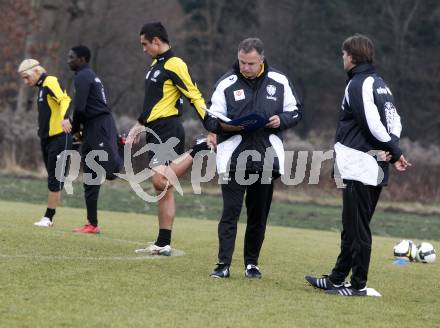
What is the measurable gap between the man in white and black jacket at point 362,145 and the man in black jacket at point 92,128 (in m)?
4.98

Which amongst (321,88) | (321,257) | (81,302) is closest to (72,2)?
(321,88)

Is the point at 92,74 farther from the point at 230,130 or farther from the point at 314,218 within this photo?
the point at 314,218

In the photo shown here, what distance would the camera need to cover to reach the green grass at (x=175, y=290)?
7.09 metres

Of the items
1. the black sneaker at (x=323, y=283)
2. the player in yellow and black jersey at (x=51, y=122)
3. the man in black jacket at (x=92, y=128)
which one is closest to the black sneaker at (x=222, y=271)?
the black sneaker at (x=323, y=283)

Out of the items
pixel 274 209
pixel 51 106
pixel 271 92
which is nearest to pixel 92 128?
pixel 51 106

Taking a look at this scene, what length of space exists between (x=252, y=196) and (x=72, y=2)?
36378 millimetres

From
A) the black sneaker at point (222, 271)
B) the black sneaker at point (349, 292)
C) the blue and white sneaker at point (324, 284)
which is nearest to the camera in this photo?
the black sneaker at point (349, 292)

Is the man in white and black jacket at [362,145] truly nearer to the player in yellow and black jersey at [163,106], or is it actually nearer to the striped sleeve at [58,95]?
the player in yellow and black jersey at [163,106]

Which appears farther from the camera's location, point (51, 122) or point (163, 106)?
point (51, 122)

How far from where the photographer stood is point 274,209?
25688 mm

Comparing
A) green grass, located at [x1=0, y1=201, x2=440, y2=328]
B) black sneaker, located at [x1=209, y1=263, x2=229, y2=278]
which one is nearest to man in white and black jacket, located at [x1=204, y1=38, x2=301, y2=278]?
black sneaker, located at [x1=209, y1=263, x2=229, y2=278]

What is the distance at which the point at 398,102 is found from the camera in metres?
56.4

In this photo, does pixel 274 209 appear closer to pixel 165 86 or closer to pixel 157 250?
pixel 157 250

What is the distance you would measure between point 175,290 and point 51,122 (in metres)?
5.86
